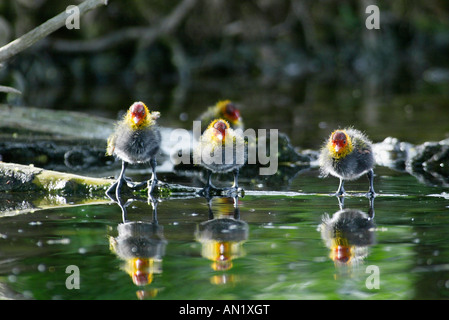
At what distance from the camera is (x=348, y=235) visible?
5.80 m

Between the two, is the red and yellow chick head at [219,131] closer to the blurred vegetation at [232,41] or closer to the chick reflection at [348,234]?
the chick reflection at [348,234]

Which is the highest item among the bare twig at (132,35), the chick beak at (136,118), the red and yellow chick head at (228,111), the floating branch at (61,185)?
the bare twig at (132,35)

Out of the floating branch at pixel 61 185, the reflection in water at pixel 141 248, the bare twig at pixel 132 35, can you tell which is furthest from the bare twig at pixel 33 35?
the bare twig at pixel 132 35

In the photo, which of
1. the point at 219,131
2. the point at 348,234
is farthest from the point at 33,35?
the point at 348,234

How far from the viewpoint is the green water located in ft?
15.0

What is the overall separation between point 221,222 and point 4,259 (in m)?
1.82

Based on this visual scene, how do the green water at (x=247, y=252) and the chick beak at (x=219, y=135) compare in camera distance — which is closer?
the green water at (x=247, y=252)

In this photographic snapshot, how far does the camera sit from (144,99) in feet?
62.5

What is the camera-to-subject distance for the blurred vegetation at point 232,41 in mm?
25250

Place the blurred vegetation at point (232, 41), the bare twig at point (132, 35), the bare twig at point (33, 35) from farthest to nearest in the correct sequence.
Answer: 1. the blurred vegetation at point (232, 41)
2. the bare twig at point (132, 35)
3. the bare twig at point (33, 35)

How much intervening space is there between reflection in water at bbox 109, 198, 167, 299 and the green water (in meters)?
0.03

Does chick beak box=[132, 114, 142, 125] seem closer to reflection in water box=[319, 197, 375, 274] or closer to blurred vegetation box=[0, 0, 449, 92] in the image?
reflection in water box=[319, 197, 375, 274]

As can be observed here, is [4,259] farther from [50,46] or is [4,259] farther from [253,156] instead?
[50,46]
